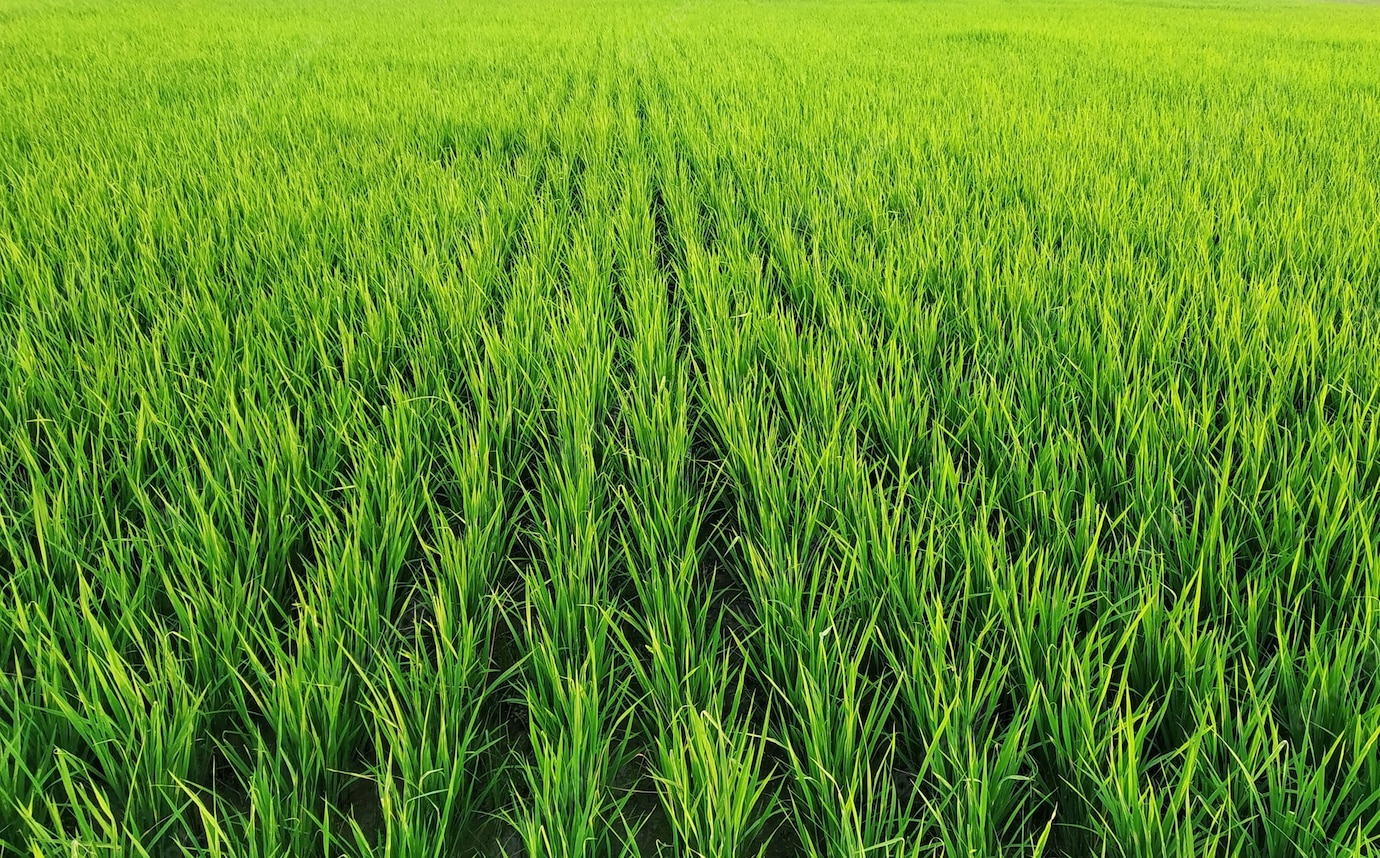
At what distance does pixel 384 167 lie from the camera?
111 inches

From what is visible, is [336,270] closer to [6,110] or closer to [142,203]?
[142,203]

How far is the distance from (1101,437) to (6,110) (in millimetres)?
4799

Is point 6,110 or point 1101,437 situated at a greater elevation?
point 6,110

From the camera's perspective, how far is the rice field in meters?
0.72

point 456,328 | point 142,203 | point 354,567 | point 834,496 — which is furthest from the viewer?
point 142,203

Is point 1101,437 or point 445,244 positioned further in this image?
point 445,244

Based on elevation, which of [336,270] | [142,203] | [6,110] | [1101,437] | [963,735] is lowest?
[963,735]

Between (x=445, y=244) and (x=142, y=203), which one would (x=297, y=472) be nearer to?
(x=445, y=244)

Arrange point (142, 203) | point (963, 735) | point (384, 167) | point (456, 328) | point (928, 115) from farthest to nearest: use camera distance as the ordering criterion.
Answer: point (928, 115) → point (384, 167) → point (142, 203) → point (456, 328) → point (963, 735)

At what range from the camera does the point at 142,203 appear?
234cm

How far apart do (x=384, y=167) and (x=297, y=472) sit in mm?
2057

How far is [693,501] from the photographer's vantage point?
1.25 metres

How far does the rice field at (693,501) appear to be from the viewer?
0.72 meters

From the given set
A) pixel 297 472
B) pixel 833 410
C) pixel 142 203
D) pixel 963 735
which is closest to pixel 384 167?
pixel 142 203
